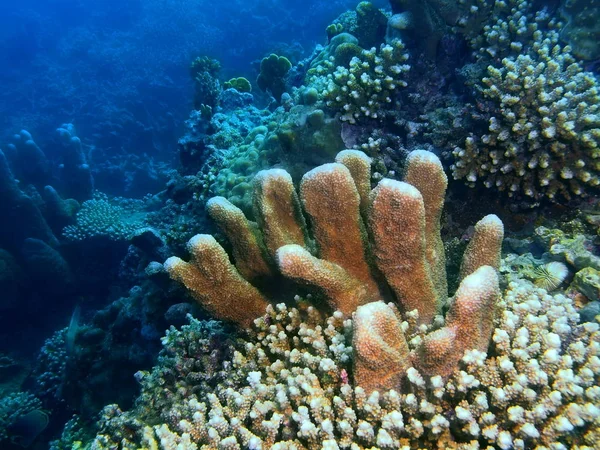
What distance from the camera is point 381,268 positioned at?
2.58 m

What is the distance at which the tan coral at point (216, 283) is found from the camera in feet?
9.29

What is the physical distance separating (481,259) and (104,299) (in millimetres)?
10765

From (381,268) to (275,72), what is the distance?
8.08 m

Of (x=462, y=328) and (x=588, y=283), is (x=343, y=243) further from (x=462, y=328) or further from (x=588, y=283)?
(x=588, y=283)

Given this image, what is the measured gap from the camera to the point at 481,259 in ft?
8.53

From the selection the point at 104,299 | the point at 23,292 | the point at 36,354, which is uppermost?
the point at 23,292

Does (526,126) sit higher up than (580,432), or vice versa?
(526,126)

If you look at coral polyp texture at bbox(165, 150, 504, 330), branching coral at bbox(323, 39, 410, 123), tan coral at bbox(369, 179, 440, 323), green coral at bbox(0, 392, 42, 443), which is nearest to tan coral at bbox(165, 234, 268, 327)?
coral polyp texture at bbox(165, 150, 504, 330)

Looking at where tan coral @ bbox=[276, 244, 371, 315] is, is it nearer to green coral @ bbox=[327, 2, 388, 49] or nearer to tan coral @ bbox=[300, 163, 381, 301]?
tan coral @ bbox=[300, 163, 381, 301]

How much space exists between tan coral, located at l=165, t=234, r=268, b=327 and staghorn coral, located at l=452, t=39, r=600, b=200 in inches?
100

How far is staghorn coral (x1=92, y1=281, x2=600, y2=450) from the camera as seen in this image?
180 cm

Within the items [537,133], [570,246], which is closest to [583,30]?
[537,133]

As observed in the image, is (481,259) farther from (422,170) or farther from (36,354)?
(36,354)

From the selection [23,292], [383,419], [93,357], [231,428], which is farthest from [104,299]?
[383,419]
